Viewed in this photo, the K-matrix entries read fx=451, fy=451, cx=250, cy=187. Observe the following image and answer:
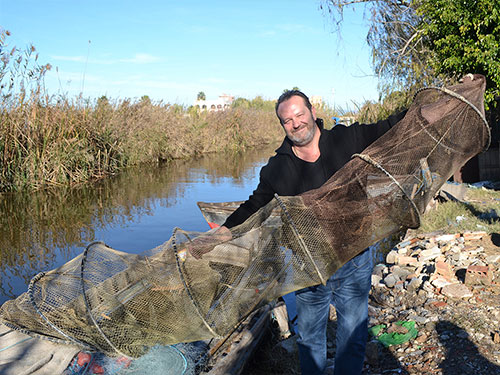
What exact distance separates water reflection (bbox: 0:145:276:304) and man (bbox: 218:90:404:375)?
5.04m

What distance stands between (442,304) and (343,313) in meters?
2.75

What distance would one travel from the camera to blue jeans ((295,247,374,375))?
3.05m

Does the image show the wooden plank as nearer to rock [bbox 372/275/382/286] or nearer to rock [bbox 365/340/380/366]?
rock [bbox 365/340/380/366]

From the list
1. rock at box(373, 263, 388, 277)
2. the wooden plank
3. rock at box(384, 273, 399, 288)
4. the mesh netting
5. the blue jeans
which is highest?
the mesh netting

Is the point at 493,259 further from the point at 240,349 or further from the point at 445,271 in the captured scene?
the point at 240,349

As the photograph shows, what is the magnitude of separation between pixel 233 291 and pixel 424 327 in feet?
9.63

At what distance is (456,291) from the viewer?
18.0 ft

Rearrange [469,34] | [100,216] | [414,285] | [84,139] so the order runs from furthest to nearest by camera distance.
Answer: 1. [84,139]
2. [100,216]
3. [469,34]
4. [414,285]

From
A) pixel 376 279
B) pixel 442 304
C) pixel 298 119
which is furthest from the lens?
pixel 376 279

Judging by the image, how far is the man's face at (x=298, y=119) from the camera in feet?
9.83

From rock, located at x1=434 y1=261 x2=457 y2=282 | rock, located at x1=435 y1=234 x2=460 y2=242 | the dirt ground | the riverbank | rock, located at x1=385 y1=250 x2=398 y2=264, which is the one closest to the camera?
the dirt ground

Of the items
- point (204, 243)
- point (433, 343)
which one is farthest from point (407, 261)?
point (204, 243)

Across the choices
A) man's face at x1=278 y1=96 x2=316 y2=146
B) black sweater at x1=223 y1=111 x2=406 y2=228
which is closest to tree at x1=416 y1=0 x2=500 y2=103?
black sweater at x1=223 y1=111 x2=406 y2=228

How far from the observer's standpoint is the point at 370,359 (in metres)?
4.30
